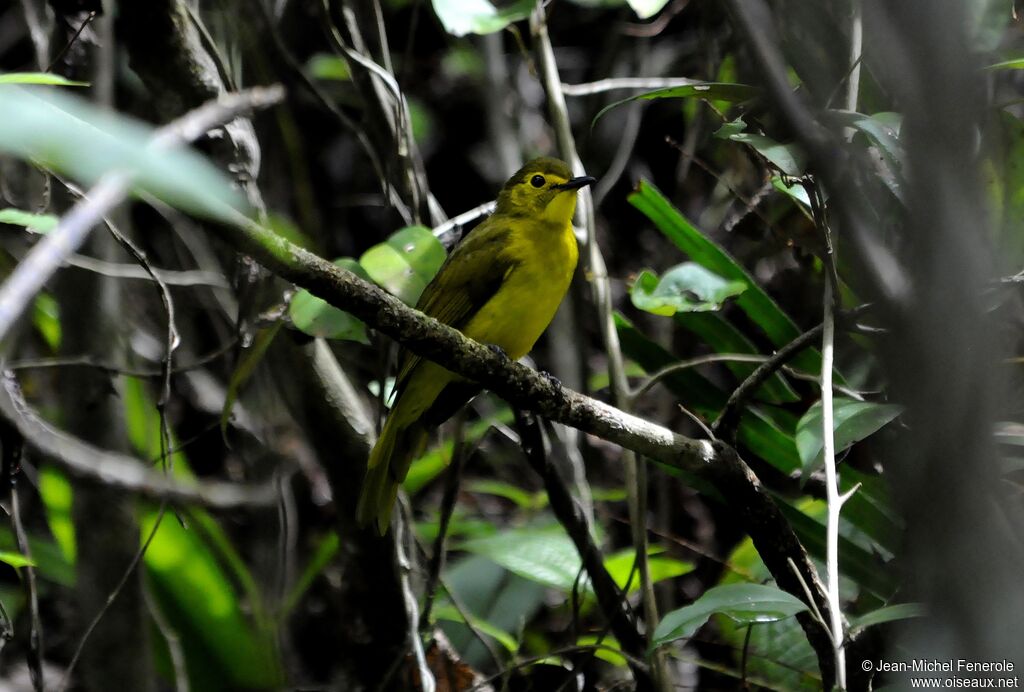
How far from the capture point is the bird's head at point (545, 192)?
348cm

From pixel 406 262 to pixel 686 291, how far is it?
791 mm

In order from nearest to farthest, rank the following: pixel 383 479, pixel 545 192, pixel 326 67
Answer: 1. pixel 383 479
2. pixel 545 192
3. pixel 326 67

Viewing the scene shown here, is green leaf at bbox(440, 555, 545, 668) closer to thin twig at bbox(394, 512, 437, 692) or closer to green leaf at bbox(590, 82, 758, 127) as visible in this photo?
thin twig at bbox(394, 512, 437, 692)

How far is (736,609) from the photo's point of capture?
2051mm

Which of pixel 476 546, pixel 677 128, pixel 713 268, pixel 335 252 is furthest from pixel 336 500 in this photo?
pixel 677 128

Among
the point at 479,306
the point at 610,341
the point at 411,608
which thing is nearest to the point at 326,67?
the point at 479,306

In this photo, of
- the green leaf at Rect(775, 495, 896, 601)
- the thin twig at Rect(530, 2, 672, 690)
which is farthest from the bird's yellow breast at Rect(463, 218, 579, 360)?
the green leaf at Rect(775, 495, 896, 601)

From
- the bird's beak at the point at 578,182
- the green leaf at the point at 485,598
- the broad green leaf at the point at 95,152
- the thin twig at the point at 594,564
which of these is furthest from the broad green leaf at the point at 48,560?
the broad green leaf at the point at 95,152

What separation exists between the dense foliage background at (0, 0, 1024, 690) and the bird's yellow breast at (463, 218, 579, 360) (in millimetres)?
129

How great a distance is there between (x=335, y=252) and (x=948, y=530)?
457 centimetres

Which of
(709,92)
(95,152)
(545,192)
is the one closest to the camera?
(95,152)

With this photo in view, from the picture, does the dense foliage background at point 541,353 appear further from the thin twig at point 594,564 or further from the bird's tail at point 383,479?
the bird's tail at point 383,479

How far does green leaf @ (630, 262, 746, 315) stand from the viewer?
2705 mm

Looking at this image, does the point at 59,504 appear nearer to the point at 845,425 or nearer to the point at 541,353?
the point at 541,353
